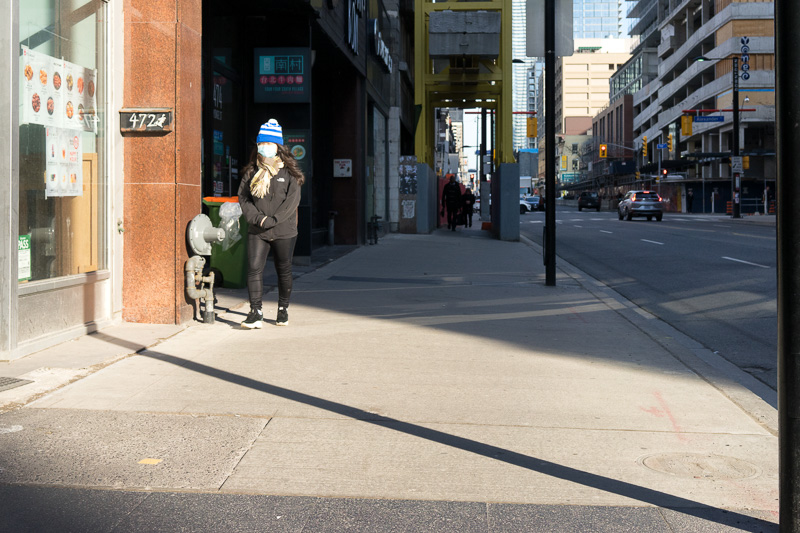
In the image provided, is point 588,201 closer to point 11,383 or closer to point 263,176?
point 263,176

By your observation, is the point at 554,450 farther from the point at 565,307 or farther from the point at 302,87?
the point at 302,87

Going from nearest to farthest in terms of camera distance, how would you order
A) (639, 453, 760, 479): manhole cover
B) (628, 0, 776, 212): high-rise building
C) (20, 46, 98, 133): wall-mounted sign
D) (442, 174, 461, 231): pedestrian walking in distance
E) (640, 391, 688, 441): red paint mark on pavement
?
1. (639, 453, 760, 479): manhole cover
2. (640, 391, 688, 441): red paint mark on pavement
3. (20, 46, 98, 133): wall-mounted sign
4. (442, 174, 461, 231): pedestrian walking in distance
5. (628, 0, 776, 212): high-rise building

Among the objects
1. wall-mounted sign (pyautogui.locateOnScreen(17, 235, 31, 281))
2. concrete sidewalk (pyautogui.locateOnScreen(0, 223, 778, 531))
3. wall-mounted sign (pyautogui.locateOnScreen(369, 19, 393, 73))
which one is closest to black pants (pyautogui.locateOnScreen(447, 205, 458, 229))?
wall-mounted sign (pyautogui.locateOnScreen(369, 19, 393, 73))

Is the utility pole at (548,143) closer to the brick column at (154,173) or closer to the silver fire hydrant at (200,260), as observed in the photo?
the silver fire hydrant at (200,260)

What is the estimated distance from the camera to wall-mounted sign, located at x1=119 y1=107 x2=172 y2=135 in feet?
26.6

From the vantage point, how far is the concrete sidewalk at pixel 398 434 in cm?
369

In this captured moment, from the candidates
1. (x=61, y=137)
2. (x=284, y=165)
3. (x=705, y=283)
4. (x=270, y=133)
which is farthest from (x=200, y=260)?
(x=705, y=283)

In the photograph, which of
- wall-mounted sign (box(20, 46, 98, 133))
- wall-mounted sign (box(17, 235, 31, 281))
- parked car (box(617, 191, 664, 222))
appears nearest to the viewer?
wall-mounted sign (box(17, 235, 31, 281))

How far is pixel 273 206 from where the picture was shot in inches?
335

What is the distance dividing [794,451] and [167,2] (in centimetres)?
697

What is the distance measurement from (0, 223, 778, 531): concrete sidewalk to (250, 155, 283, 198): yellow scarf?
134 centimetres

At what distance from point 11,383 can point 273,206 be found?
3.39 m

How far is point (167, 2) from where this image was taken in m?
8.18

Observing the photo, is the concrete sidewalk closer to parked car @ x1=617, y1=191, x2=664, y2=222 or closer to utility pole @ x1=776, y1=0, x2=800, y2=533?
utility pole @ x1=776, y1=0, x2=800, y2=533
